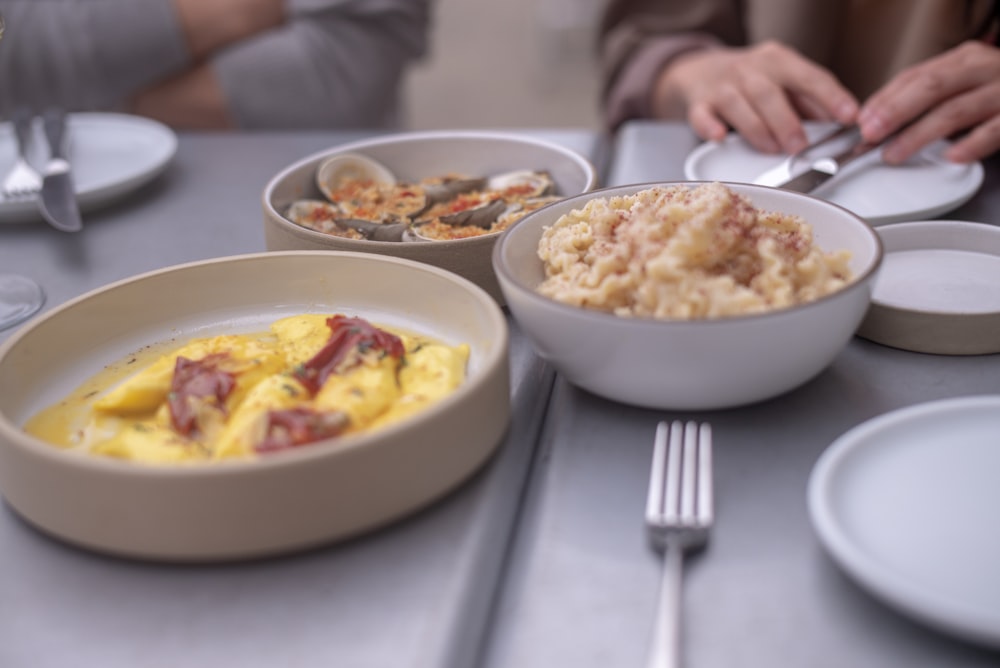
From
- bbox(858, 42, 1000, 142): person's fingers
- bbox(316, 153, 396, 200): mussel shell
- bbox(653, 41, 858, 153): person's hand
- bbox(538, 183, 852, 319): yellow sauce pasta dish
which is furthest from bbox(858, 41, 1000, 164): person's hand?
bbox(316, 153, 396, 200): mussel shell

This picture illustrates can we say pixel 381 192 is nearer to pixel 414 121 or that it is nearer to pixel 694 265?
pixel 694 265

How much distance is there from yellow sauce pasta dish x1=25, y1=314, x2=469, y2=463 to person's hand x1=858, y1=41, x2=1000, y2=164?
3.07ft

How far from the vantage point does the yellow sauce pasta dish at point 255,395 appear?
750 mm

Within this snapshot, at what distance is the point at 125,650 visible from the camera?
65cm

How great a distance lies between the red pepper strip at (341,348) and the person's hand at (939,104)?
98cm

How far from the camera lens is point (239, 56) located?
2227 mm

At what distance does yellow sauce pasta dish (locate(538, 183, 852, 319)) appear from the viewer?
2.68 feet

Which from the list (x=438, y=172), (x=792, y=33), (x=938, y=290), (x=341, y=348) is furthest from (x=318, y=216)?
(x=792, y=33)

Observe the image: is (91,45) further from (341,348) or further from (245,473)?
(245,473)

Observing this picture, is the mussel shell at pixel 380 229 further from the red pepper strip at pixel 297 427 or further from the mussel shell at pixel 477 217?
the red pepper strip at pixel 297 427

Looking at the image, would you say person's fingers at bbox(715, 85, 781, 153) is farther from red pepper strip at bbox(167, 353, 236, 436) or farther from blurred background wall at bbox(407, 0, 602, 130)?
blurred background wall at bbox(407, 0, 602, 130)

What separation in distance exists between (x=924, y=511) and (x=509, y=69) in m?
4.99

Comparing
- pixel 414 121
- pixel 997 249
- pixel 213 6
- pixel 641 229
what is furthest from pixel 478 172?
pixel 414 121

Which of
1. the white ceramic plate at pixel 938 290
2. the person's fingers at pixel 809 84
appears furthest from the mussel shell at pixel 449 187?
the person's fingers at pixel 809 84
